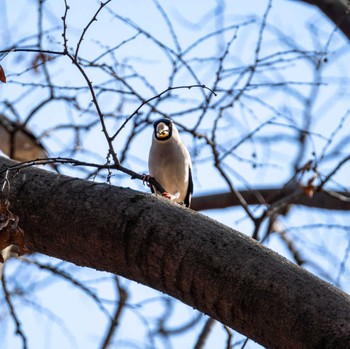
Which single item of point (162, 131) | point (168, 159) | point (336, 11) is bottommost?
point (168, 159)

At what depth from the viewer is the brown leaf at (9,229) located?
1.96 metres

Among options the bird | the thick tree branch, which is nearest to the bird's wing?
the bird

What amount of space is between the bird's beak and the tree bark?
2325mm

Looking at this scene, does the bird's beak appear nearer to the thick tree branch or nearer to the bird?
the bird

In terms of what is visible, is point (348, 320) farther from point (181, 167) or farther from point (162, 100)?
point (181, 167)

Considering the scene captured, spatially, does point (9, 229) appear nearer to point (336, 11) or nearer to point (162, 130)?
point (162, 130)

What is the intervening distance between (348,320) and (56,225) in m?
0.90

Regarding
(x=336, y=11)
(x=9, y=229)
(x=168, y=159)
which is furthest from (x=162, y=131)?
(x=9, y=229)

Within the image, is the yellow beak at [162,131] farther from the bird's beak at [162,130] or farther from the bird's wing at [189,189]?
the bird's wing at [189,189]

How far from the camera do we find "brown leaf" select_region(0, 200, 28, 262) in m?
1.96

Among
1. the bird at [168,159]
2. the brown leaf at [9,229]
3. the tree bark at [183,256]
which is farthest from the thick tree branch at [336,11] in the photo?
the brown leaf at [9,229]

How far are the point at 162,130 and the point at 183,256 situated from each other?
8.97 ft

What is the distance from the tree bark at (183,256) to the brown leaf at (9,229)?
0.11 meters

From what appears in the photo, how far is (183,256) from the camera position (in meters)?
1.87
